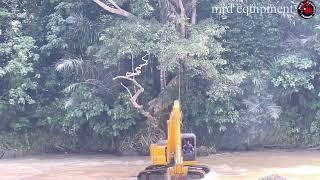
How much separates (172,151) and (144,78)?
20.7 ft

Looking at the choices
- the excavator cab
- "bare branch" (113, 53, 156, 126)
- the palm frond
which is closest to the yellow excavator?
the excavator cab

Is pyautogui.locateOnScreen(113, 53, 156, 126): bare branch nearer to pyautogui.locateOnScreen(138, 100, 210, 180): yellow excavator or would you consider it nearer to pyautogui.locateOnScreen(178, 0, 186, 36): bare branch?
pyautogui.locateOnScreen(178, 0, 186, 36): bare branch

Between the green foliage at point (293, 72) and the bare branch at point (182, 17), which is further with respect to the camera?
the green foliage at point (293, 72)

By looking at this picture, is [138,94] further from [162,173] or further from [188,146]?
[188,146]

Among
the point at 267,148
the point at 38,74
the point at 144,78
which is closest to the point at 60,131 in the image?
the point at 38,74

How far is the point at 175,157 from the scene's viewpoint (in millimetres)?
11320

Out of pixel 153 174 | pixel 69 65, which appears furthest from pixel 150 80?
pixel 153 174

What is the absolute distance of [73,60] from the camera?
17.5 m

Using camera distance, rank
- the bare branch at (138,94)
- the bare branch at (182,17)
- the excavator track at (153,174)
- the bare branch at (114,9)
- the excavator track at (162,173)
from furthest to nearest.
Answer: the bare branch at (114,9) → the bare branch at (182,17) → the bare branch at (138,94) → the excavator track at (153,174) → the excavator track at (162,173)

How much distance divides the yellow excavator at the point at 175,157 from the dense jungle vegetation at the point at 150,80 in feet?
13.5

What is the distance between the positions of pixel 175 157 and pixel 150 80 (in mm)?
6865

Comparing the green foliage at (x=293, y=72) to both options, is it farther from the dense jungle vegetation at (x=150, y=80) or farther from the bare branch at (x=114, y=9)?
the bare branch at (x=114, y=9)

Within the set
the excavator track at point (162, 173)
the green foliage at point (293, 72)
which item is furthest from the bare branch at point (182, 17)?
the excavator track at point (162, 173)

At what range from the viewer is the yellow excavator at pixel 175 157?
1118 cm
